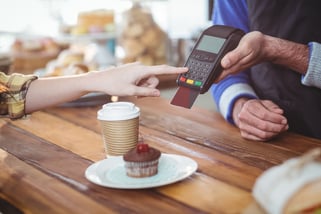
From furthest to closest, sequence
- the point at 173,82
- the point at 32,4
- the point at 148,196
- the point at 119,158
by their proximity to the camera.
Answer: the point at 32,4 < the point at 173,82 < the point at 119,158 < the point at 148,196

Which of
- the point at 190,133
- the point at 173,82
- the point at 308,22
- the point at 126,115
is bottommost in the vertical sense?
the point at 173,82

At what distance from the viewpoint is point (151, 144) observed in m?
1.53

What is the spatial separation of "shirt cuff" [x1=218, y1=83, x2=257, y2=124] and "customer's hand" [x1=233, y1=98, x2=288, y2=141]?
86 millimetres

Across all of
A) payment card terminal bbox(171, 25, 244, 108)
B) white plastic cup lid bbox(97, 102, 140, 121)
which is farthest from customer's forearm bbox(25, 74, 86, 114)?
payment card terminal bbox(171, 25, 244, 108)

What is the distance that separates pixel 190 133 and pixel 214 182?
408 mm

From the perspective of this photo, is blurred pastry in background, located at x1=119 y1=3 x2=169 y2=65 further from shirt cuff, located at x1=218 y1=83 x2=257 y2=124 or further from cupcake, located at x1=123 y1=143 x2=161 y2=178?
cupcake, located at x1=123 y1=143 x2=161 y2=178

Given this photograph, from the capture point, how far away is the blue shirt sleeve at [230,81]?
69.1 inches

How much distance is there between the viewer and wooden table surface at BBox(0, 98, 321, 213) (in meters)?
1.15

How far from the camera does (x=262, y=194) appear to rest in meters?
0.97

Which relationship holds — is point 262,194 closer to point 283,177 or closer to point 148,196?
point 283,177

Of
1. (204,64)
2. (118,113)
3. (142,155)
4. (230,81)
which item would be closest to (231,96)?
(230,81)

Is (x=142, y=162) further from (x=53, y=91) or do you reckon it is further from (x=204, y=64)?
(x=53, y=91)

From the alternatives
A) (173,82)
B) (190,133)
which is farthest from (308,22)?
(173,82)

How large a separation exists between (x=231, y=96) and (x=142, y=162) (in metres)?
0.64
